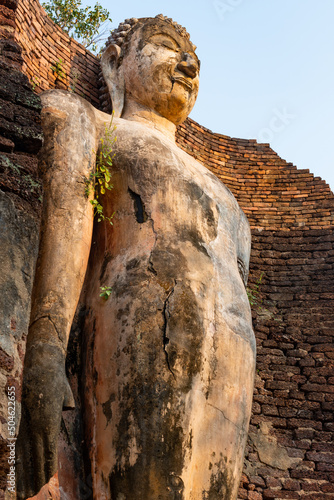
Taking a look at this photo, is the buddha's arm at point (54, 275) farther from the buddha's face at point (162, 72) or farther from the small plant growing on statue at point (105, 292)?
the buddha's face at point (162, 72)

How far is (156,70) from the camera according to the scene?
4609mm

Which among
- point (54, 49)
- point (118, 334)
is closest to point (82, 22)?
point (54, 49)

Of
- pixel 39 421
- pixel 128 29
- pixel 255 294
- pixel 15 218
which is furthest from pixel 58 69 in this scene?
pixel 39 421

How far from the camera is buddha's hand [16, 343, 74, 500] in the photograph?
2738 millimetres

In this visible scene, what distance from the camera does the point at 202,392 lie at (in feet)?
11.0

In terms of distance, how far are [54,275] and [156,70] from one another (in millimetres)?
1830

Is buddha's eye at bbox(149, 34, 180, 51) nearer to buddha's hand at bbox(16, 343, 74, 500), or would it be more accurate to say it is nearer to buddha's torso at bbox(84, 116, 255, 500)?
buddha's torso at bbox(84, 116, 255, 500)

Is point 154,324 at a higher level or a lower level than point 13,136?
lower

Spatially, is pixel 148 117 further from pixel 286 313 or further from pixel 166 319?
pixel 286 313

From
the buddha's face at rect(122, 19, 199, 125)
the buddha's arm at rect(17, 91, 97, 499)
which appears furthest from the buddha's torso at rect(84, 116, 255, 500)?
the buddha's face at rect(122, 19, 199, 125)

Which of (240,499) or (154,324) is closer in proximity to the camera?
(154,324)

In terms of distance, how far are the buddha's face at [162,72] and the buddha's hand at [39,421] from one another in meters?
2.19

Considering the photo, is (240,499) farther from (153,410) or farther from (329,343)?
(153,410)

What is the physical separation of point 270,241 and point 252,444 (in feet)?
7.19
